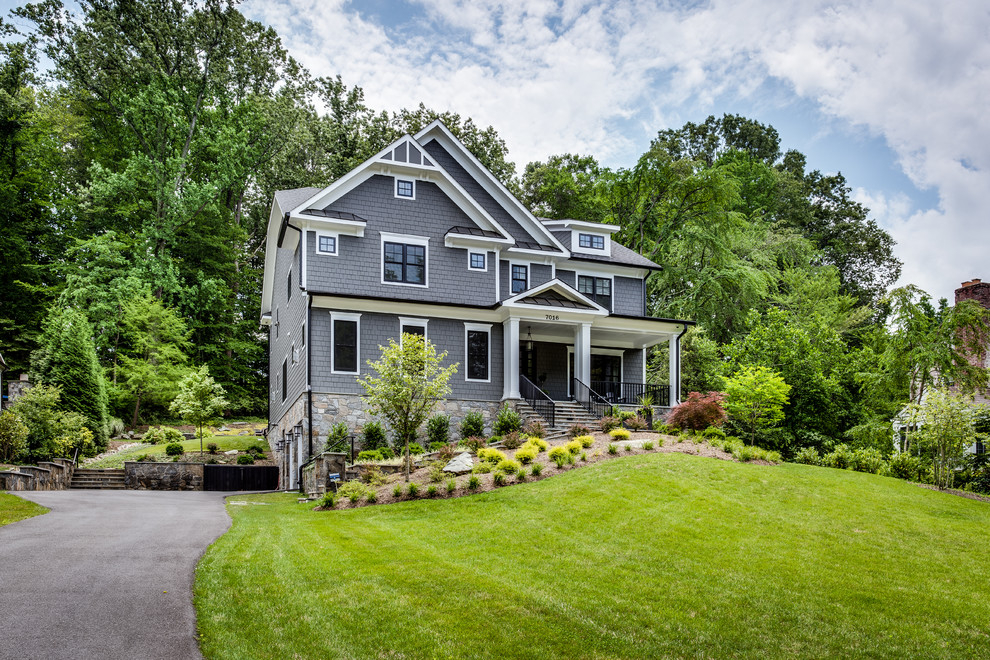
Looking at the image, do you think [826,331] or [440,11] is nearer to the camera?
[440,11]

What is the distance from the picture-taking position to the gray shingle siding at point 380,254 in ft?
80.0

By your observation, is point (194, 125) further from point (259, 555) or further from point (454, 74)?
point (259, 555)

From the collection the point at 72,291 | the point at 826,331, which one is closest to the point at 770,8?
the point at 826,331

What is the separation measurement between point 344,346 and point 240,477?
615cm

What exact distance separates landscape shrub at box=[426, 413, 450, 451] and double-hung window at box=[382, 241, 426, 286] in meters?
4.96

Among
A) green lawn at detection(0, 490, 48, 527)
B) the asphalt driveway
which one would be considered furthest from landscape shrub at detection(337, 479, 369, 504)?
green lawn at detection(0, 490, 48, 527)

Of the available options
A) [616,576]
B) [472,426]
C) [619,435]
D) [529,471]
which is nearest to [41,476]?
[472,426]

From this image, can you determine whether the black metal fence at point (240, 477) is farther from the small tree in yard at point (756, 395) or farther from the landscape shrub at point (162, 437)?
the small tree in yard at point (756, 395)

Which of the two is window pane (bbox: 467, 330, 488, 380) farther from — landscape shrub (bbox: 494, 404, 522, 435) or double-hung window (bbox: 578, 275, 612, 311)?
double-hung window (bbox: 578, 275, 612, 311)

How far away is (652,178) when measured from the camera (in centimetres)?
3938

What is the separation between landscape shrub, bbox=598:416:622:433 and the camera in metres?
A: 22.0

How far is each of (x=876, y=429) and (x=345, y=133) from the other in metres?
33.7

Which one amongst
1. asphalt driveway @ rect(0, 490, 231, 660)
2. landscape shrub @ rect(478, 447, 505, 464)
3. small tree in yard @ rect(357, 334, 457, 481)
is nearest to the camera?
asphalt driveway @ rect(0, 490, 231, 660)

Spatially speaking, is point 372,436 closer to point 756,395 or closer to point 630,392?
point 630,392
